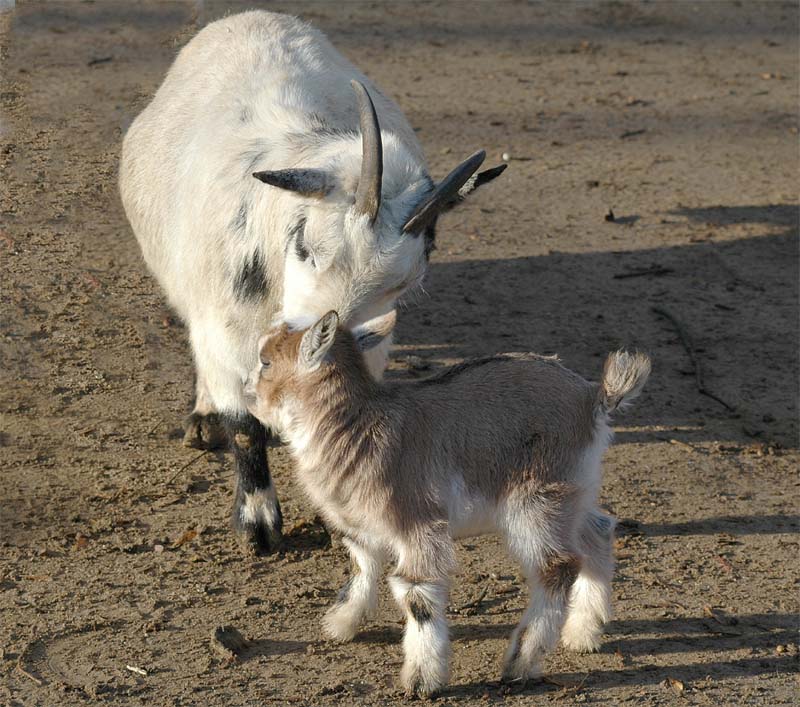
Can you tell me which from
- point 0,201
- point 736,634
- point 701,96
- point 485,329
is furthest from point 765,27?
point 736,634

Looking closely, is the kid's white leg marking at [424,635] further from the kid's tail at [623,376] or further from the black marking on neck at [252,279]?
the black marking on neck at [252,279]

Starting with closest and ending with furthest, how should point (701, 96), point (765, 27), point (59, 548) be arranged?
point (59, 548) < point (701, 96) < point (765, 27)

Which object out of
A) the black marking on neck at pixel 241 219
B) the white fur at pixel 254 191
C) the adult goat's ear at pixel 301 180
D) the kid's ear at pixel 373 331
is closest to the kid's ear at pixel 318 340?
the kid's ear at pixel 373 331

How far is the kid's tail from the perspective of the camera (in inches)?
154

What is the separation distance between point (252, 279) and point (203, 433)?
46.9 inches

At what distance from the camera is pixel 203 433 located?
5.59 meters

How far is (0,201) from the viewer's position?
6.82 meters

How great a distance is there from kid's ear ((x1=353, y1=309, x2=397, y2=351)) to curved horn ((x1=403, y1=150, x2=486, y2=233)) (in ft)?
1.32

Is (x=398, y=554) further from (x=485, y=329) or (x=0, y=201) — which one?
(x=0, y=201)

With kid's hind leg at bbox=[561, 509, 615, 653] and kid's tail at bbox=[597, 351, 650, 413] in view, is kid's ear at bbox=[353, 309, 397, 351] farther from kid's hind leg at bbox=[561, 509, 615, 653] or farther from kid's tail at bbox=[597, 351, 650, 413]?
kid's hind leg at bbox=[561, 509, 615, 653]

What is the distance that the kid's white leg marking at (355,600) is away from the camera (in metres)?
4.23

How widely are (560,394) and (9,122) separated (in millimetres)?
3464

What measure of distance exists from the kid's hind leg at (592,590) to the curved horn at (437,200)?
116 centimetres

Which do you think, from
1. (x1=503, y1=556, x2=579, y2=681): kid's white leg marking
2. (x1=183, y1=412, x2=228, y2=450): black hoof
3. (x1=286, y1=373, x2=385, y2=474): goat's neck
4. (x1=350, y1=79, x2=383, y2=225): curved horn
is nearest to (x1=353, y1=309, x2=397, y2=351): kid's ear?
(x1=286, y1=373, x2=385, y2=474): goat's neck
